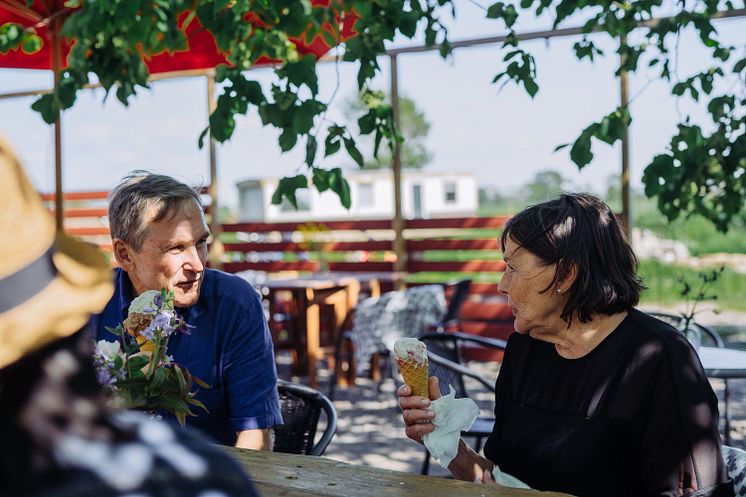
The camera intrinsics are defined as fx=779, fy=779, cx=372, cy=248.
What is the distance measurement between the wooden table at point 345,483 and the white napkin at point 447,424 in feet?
0.97

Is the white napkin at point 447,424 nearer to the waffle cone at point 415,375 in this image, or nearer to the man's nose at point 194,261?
the waffle cone at point 415,375

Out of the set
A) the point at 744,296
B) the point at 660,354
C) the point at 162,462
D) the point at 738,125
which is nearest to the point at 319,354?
the point at 738,125

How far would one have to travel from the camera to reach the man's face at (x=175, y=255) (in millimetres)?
2143

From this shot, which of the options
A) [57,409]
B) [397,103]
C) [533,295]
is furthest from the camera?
[397,103]

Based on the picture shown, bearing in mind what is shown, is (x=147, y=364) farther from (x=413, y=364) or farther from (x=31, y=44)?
(x=31, y=44)

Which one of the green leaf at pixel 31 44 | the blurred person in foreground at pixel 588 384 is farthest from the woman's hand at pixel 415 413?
the green leaf at pixel 31 44

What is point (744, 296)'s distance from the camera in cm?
1124

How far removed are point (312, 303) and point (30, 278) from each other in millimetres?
5789

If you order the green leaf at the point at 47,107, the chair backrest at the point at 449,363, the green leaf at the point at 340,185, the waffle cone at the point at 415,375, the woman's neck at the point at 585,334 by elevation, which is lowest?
the chair backrest at the point at 449,363

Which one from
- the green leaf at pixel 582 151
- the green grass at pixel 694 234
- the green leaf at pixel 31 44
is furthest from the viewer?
the green grass at pixel 694 234

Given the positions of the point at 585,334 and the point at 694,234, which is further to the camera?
the point at 694,234

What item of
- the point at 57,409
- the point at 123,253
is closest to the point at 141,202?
the point at 123,253

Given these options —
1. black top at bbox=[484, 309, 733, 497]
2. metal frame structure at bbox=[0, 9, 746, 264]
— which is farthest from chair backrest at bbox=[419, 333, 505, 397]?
metal frame structure at bbox=[0, 9, 746, 264]

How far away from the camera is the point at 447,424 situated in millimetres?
1854
